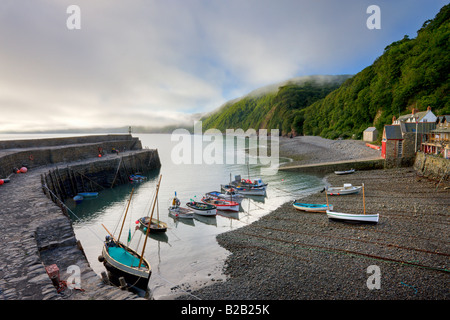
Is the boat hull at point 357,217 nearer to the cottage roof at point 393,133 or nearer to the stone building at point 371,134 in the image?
the cottage roof at point 393,133

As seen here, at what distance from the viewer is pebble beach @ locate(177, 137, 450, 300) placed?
511 inches

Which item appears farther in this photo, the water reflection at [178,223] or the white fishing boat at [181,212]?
the white fishing boat at [181,212]

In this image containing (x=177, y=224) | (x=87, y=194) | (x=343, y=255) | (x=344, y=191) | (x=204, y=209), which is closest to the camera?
(x=343, y=255)

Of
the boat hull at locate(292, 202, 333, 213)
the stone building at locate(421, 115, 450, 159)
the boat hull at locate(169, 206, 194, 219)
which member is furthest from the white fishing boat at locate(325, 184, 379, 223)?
the stone building at locate(421, 115, 450, 159)

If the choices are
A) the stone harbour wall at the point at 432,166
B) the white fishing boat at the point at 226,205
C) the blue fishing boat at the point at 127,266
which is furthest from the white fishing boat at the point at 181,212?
the stone harbour wall at the point at 432,166

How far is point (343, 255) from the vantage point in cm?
1652

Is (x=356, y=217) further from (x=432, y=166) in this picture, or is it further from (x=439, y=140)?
(x=439, y=140)

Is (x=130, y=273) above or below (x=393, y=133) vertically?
below

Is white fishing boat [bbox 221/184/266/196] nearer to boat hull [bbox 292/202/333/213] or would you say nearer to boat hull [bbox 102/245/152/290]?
boat hull [bbox 292/202/333/213]

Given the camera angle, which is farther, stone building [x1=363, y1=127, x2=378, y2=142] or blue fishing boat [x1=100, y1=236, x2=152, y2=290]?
stone building [x1=363, y1=127, x2=378, y2=142]

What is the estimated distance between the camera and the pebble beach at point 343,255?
511 inches

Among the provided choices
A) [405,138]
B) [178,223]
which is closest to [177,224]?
[178,223]

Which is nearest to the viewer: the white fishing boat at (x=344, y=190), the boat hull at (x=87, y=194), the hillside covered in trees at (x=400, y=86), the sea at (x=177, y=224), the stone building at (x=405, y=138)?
the sea at (x=177, y=224)

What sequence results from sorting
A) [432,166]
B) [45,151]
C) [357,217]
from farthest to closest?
[45,151] < [432,166] < [357,217]
